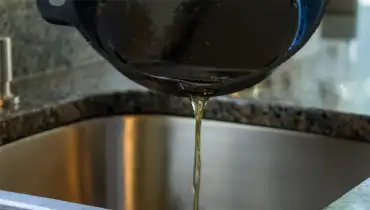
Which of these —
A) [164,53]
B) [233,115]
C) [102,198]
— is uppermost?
[164,53]

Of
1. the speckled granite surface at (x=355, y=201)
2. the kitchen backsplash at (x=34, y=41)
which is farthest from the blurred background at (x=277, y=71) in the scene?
the speckled granite surface at (x=355, y=201)

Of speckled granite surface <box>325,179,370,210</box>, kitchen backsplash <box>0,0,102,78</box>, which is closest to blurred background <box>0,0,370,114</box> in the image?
kitchen backsplash <box>0,0,102,78</box>

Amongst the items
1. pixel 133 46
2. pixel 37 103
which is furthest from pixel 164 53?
pixel 37 103

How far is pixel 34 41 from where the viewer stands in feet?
3.49

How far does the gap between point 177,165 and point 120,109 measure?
104mm

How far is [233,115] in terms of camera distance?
3.07ft

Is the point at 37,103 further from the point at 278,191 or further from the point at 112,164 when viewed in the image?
the point at 278,191

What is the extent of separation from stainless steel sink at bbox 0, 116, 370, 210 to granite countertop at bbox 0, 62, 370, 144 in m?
0.01

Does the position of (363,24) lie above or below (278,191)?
above

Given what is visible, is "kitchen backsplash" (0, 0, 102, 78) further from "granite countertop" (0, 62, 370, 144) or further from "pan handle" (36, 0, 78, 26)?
"pan handle" (36, 0, 78, 26)

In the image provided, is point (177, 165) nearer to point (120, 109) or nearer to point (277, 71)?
point (120, 109)

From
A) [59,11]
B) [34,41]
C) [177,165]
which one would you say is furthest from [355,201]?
[34,41]

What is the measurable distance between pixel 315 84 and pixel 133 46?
536mm

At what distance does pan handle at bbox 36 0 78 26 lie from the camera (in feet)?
1.95
